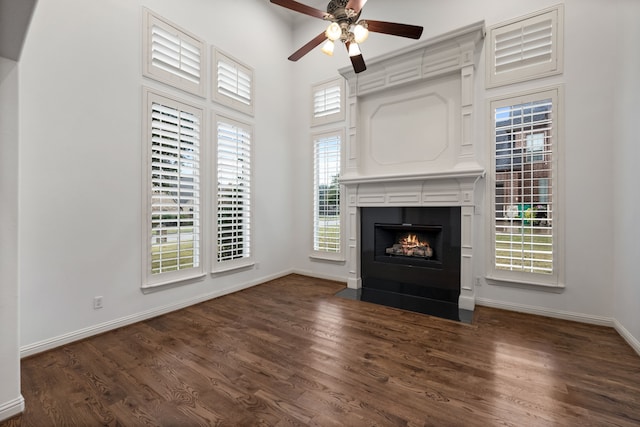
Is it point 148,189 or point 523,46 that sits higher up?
point 523,46

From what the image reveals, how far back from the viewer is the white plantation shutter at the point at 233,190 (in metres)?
4.00

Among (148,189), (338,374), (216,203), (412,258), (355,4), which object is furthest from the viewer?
(412,258)

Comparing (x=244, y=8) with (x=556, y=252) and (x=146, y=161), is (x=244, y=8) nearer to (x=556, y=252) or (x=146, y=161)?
(x=146, y=161)

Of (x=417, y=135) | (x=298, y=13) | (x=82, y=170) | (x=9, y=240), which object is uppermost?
(x=298, y=13)

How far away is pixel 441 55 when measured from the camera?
11.9ft

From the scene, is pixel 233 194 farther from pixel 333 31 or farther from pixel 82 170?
pixel 333 31

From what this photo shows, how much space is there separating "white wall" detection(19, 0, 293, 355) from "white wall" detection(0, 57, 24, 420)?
35.0 inches

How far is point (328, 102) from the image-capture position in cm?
481

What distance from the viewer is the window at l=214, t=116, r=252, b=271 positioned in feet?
13.1

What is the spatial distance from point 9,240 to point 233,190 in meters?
2.64


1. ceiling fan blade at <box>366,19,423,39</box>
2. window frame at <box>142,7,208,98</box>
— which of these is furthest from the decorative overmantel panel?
window frame at <box>142,7,208,98</box>

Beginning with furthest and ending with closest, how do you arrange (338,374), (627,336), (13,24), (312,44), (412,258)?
(412,258)
(312,44)
(627,336)
(338,374)
(13,24)

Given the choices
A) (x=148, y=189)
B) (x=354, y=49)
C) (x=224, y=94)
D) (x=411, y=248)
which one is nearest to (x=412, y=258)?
(x=411, y=248)

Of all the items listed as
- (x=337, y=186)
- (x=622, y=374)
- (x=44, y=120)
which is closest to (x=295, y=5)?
(x=44, y=120)
